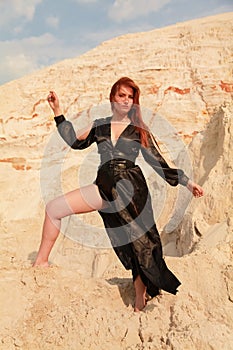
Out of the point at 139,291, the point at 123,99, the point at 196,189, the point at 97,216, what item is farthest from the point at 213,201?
the point at 97,216

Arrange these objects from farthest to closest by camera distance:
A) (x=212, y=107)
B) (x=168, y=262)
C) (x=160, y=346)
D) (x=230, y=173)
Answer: (x=212, y=107) → (x=230, y=173) → (x=168, y=262) → (x=160, y=346)

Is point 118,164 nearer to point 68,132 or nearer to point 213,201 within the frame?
point 68,132

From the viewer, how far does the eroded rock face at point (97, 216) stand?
2.51 metres

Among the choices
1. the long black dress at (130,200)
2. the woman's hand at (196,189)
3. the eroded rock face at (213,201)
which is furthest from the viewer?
the eroded rock face at (213,201)

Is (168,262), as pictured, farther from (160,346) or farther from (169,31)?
(169,31)

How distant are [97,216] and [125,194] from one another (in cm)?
627

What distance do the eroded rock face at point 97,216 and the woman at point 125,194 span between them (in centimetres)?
22

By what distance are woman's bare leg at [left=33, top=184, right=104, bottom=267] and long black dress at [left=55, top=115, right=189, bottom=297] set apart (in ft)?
0.24

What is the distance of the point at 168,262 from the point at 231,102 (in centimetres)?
346

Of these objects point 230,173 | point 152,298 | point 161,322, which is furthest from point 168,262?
→ point 230,173

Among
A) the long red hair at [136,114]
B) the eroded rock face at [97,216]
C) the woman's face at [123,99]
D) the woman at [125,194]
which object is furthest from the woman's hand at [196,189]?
the woman's face at [123,99]

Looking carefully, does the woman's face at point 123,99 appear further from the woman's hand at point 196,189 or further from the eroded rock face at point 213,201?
the eroded rock face at point 213,201

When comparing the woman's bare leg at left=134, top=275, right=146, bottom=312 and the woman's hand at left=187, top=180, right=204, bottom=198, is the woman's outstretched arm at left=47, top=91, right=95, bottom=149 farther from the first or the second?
the woman's bare leg at left=134, top=275, right=146, bottom=312

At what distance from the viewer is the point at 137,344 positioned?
2393 millimetres
